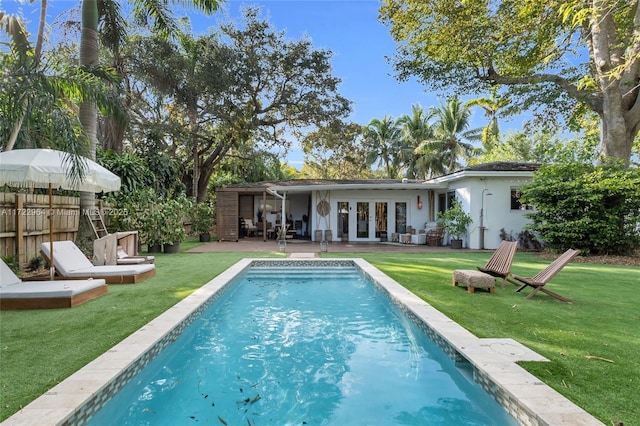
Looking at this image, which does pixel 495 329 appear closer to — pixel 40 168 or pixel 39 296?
pixel 39 296

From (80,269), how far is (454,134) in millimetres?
31929

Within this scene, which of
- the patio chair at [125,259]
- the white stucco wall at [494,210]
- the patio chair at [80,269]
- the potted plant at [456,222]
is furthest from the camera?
the potted plant at [456,222]

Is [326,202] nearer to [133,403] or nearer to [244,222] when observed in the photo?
[244,222]

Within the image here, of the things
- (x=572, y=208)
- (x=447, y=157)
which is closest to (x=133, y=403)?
(x=572, y=208)

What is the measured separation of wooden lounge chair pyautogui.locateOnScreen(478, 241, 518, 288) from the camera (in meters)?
7.23

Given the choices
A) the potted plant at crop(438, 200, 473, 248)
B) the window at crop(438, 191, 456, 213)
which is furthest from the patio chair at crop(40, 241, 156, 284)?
the window at crop(438, 191, 456, 213)

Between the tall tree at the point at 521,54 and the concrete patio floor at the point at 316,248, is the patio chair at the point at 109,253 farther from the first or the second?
the tall tree at the point at 521,54

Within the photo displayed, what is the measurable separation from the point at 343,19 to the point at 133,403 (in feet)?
48.0

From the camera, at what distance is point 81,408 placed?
2734 mm

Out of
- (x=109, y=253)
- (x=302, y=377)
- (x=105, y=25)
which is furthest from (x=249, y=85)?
(x=302, y=377)

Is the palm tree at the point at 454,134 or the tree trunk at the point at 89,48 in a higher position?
the palm tree at the point at 454,134

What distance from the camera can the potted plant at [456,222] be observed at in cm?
1552

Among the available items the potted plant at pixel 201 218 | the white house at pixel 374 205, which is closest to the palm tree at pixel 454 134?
the white house at pixel 374 205

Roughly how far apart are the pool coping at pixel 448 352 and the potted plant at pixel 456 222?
10925mm
